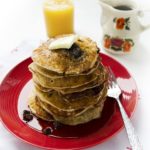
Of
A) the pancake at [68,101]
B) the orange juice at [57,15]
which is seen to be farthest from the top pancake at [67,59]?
the orange juice at [57,15]

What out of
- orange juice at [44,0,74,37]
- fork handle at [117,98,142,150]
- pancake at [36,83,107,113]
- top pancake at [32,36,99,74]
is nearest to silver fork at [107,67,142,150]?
fork handle at [117,98,142,150]

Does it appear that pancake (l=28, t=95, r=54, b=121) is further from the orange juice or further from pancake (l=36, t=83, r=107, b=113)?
the orange juice

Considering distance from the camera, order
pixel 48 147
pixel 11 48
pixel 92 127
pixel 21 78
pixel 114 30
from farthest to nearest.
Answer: pixel 11 48 < pixel 114 30 < pixel 21 78 < pixel 92 127 < pixel 48 147

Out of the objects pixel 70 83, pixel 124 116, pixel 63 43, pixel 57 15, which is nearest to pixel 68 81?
pixel 70 83

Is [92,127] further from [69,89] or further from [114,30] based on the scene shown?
[114,30]

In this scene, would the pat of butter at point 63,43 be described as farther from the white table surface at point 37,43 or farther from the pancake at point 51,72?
the white table surface at point 37,43

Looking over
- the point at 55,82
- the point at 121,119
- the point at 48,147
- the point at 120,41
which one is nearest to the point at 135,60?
the point at 120,41
